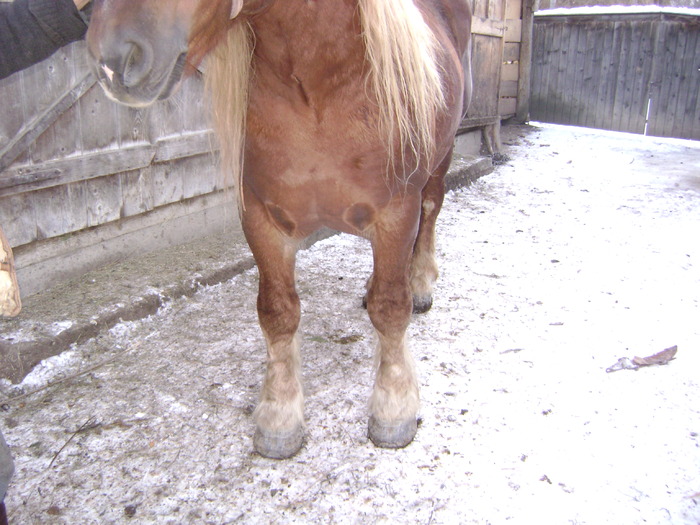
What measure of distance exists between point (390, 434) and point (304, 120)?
104cm

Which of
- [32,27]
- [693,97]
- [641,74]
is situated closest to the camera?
[32,27]

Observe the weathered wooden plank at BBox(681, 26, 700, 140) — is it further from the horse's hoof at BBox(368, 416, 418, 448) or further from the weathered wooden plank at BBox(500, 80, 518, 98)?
the horse's hoof at BBox(368, 416, 418, 448)

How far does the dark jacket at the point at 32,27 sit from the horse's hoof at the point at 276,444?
124 cm

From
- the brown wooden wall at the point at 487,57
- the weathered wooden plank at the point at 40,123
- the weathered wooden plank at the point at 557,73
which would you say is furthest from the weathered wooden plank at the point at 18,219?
the weathered wooden plank at the point at 557,73

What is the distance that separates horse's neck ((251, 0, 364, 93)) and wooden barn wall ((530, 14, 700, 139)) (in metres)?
8.25

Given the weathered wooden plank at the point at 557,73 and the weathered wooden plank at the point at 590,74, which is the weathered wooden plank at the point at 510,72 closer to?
the weathered wooden plank at the point at 557,73

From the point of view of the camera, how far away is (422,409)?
2090mm

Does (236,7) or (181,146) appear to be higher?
(236,7)

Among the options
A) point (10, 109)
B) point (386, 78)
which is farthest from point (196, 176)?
point (386, 78)

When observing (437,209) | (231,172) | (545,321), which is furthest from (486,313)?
(231,172)

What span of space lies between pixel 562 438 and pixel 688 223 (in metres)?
2.87

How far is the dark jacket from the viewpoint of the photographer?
130 cm

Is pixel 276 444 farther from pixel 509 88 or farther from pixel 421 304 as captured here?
pixel 509 88

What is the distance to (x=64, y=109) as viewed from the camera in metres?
2.55
